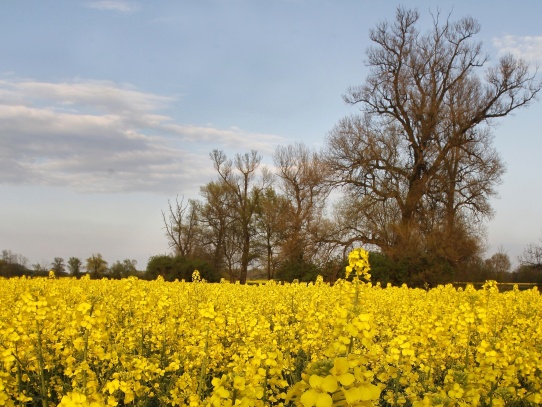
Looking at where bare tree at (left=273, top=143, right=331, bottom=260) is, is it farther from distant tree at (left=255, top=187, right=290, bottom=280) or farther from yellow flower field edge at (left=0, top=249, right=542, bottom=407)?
yellow flower field edge at (left=0, top=249, right=542, bottom=407)

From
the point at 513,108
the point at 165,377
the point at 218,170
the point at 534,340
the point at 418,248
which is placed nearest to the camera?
the point at 165,377

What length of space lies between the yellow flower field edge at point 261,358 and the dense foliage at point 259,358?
0.01 meters

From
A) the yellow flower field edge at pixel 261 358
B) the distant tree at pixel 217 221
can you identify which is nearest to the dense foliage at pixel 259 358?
the yellow flower field edge at pixel 261 358

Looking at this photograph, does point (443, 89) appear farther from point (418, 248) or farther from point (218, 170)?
point (218, 170)

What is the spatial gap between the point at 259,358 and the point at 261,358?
17 millimetres

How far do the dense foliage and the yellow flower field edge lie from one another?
0.04ft

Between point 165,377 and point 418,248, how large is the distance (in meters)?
20.2

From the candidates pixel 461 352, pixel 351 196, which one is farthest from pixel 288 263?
pixel 461 352

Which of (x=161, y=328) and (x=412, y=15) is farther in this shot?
(x=412, y=15)

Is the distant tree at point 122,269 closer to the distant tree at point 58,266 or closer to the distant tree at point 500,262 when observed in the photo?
the distant tree at point 58,266

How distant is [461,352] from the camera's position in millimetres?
6941

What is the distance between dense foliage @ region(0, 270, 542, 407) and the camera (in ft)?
7.75

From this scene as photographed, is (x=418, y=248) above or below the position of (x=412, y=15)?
below

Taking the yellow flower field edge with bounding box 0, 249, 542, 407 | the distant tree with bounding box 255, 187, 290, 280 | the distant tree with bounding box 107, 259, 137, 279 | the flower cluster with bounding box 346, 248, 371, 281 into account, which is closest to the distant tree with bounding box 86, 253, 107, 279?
the distant tree with bounding box 107, 259, 137, 279
